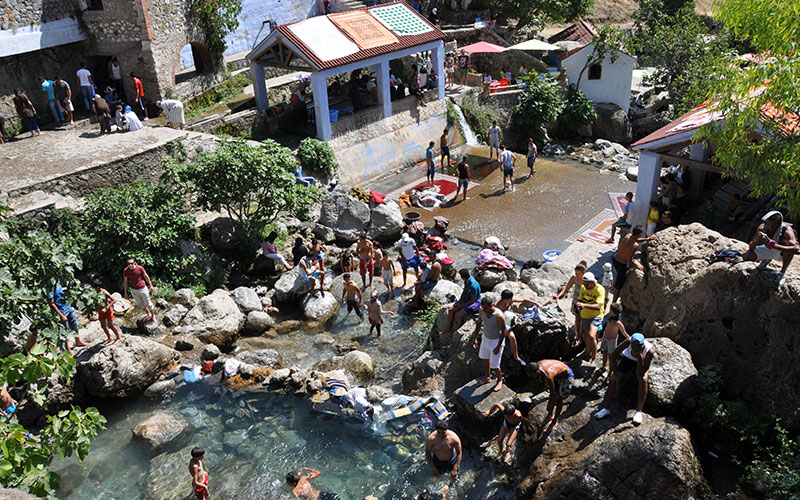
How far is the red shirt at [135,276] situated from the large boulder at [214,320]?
4.36 feet

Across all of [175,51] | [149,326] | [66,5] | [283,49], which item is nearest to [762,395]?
[149,326]

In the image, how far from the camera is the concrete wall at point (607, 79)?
90.3ft

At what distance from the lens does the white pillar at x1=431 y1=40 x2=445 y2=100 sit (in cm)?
2527

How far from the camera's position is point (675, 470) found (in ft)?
26.7

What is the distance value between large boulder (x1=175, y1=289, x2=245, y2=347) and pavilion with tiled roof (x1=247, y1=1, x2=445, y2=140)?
875 cm

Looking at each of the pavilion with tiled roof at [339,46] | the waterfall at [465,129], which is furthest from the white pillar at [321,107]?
the waterfall at [465,129]

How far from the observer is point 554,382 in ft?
31.8

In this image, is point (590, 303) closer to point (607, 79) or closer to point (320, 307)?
point (320, 307)

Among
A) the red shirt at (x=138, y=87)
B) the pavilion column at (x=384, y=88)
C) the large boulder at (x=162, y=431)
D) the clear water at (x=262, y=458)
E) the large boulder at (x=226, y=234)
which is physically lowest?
the clear water at (x=262, y=458)

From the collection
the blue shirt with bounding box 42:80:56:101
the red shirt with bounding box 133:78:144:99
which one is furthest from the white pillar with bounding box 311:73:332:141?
the blue shirt with bounding box 42:80:56:101

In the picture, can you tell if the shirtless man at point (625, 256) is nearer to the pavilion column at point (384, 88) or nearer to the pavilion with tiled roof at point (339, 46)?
the pavilion with tiled roof at point (339, 46)

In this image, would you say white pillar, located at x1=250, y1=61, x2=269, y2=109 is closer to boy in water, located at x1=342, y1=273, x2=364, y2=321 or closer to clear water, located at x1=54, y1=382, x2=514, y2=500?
boy in water, located at x1=342, y1=273, x2=364, y2=321

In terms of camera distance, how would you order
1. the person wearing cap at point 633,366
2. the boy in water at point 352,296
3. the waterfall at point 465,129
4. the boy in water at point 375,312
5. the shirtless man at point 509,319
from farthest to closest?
the waterfall at point 465,129, the boy in water at point 352,296, the boy in water at point 375,312, the shirtless man at point 509,319, the person wearing cap at point 633,366

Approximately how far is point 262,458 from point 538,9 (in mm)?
29429
